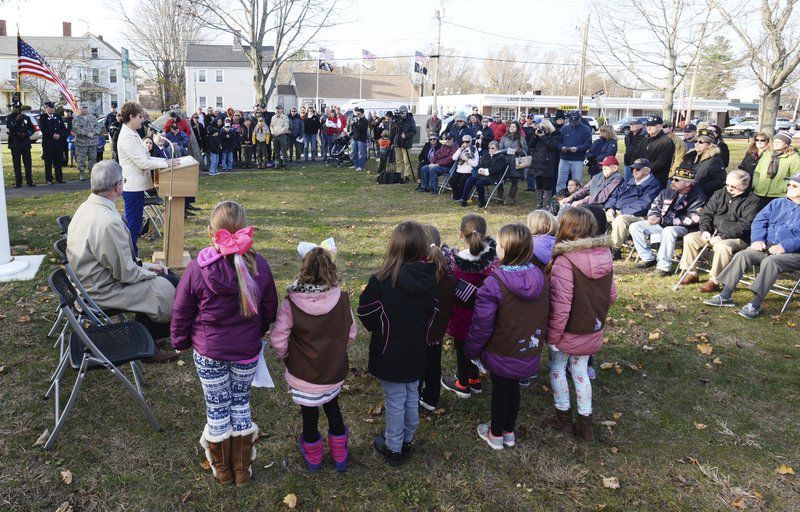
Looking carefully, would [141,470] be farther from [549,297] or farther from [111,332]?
[549,297]

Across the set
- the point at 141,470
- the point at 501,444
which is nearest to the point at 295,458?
the point at 141,470

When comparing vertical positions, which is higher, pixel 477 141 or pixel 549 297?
pixel 477 141

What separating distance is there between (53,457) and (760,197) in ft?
26.0

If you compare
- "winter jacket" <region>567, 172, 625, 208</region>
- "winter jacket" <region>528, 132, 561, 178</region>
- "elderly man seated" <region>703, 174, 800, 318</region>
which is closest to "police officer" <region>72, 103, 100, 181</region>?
"winter jacket" <region>528, 132, 561, 178</region>

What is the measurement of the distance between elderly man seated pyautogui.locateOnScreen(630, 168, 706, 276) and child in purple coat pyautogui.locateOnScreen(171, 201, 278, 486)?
243 inches

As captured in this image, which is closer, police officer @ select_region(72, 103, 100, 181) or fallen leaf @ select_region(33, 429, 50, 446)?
fallen leaf @ select_region(33, 429, 50, 446)

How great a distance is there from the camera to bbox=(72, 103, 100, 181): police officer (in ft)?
48.1

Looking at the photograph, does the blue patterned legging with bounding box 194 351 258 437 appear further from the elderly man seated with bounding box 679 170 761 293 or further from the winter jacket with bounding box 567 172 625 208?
the winter jacket with bounding box 567 172 625 208

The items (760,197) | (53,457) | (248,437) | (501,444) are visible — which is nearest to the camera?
(248,437)

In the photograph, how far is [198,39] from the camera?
187 ft

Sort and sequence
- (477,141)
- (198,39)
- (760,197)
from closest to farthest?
(760,197) → (477,141) → (198,39)

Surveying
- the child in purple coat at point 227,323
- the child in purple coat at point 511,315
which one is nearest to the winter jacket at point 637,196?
the child in purple coat at point 511,315

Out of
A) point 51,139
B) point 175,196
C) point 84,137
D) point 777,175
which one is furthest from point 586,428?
point 84,137

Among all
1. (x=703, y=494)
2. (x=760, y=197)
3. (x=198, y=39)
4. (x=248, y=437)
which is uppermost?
(x=198, y=39)
